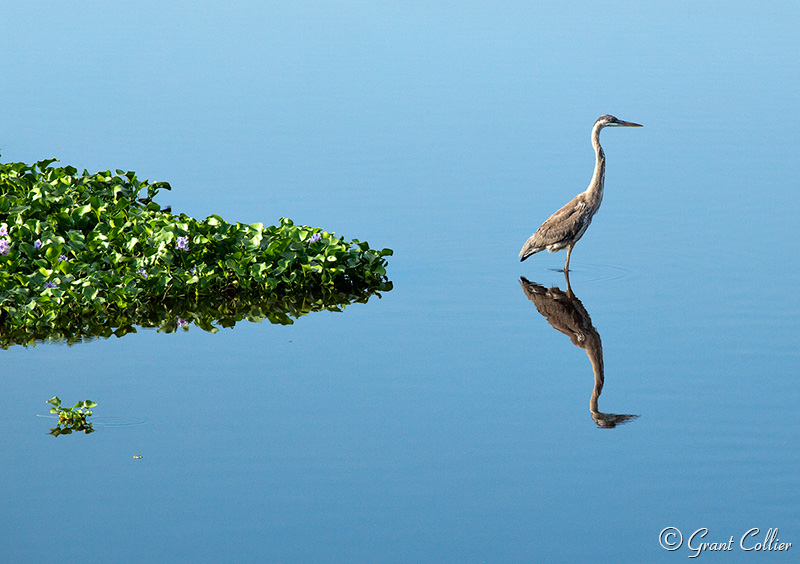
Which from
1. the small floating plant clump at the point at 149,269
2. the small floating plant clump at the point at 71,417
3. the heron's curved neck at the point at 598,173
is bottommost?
the small floating plant clump at the point at 71,417

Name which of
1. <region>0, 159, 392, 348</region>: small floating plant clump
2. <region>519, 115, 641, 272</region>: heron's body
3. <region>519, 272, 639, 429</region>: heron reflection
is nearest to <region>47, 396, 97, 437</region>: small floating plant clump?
<region>0, 159, 392, 348</region>: small floating plant clump

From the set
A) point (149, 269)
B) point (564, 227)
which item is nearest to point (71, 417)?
point (149, 269)

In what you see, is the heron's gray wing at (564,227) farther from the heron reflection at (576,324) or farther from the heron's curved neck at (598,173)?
the heron reflection at (576,324)

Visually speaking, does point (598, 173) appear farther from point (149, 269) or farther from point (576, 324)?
point (149, 269)

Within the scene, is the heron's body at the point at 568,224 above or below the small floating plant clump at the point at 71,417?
above

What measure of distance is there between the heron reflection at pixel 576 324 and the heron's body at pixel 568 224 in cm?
42

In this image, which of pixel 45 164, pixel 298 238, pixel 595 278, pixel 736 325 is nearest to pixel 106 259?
pixel 298 238

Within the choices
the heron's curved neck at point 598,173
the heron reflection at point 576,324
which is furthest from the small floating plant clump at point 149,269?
the heron's curved neck at point 598,173

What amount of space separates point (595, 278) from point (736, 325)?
6.58 ft

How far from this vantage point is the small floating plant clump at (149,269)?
11.0m

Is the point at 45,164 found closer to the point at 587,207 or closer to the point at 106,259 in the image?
the point at 106,259

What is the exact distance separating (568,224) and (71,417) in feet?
21.3

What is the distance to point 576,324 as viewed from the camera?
1156 centimetres

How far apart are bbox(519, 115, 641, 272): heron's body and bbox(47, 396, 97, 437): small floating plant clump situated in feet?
19.8
